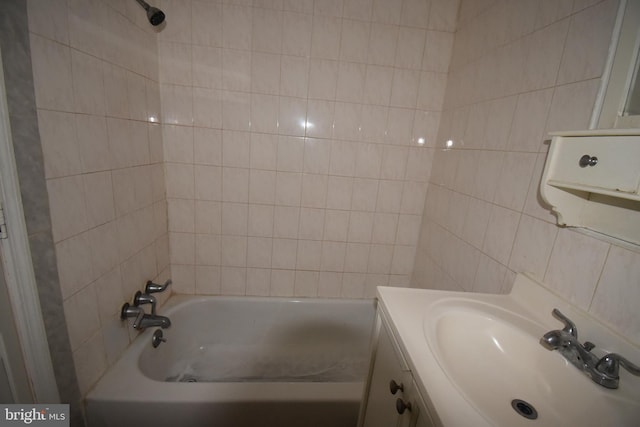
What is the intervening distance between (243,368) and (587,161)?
188 centimetres

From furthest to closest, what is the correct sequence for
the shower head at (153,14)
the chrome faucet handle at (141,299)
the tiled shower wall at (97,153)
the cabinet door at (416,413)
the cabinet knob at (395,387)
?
1. the chrome faucet handle at (141,299)
2. the shower head at (153,14)
3. the tiled shower wall at (97,153)
4. the cabinet knob at (395,387)
5. the cabinet door at (416,413)

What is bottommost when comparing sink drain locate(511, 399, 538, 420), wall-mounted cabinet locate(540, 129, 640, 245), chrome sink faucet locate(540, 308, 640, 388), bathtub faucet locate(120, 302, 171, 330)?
bathtub faucet locate(120, 302, 171, 330)

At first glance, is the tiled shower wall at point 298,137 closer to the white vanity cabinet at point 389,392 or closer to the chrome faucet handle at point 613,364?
the white vanity cabinet at point 389,392

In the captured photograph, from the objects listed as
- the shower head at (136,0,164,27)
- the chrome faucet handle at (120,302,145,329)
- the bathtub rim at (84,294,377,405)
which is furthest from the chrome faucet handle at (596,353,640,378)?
the shower head at (136,0,164,27)

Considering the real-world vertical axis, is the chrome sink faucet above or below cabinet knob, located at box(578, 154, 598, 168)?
below

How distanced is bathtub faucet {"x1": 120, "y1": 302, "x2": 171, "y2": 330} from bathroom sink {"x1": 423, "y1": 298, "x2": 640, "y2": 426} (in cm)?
132

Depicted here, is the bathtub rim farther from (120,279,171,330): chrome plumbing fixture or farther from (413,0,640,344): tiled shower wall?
(413,0,640,344): tiled shower wall

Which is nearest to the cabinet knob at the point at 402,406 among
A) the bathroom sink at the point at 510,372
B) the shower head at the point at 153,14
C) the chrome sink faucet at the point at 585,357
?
the bathroom sink at the point at 510,372

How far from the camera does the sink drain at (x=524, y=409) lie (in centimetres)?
60

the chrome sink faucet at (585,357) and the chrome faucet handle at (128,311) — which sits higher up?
the chrome sink faucet at (585,357)

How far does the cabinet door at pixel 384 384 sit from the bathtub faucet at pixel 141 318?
1124mm

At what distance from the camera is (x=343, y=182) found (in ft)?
5.52

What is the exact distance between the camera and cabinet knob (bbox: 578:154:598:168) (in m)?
0.64

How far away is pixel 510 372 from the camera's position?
718mm
